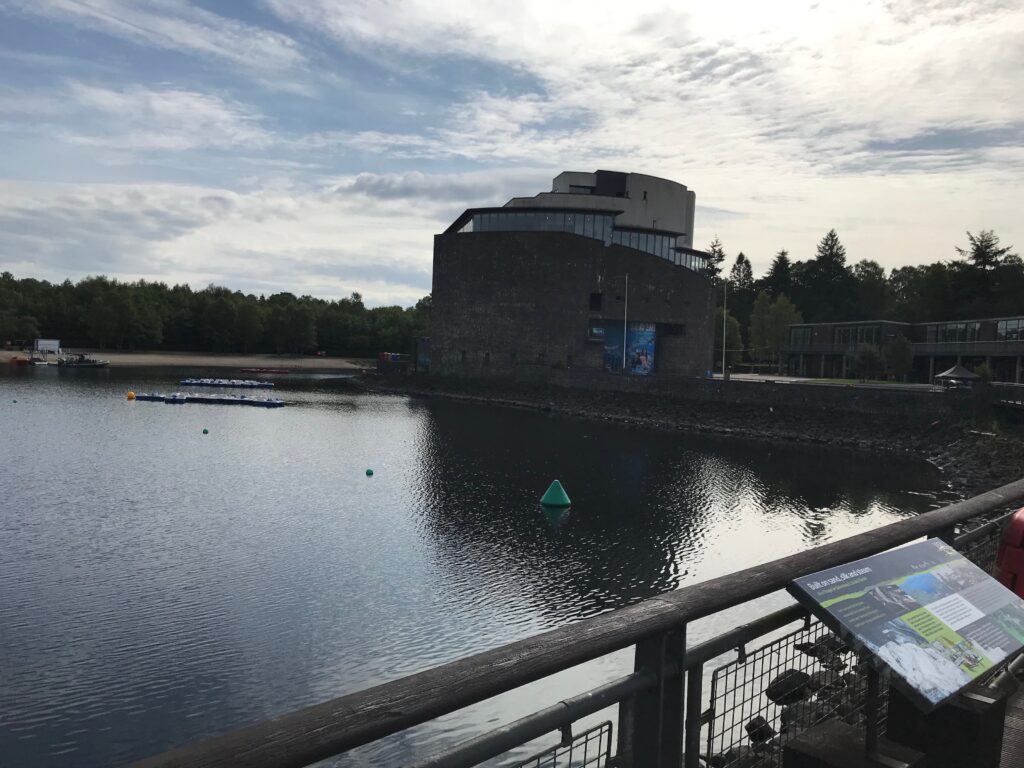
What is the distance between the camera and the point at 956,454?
46250 millimetres

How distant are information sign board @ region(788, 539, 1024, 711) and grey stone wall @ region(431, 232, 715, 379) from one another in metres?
75.8

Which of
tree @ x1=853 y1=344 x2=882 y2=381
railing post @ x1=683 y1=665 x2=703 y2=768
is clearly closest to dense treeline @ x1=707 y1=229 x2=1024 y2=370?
tree @ x1=853 y1=344 x2=882 y2=381

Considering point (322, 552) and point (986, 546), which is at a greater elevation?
point (986, 546)

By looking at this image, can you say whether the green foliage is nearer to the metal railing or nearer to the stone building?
the stone building

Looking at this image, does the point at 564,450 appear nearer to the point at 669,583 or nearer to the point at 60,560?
the point at 669,583

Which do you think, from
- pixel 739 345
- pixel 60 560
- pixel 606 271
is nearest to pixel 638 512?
pixel 60 560

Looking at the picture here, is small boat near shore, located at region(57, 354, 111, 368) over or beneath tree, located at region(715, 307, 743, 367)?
beneath

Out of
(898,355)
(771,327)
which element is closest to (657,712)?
(898,355)

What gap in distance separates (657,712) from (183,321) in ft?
500

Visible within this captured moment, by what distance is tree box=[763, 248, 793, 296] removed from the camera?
13325 centimetres

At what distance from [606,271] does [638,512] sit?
56237 millimetres

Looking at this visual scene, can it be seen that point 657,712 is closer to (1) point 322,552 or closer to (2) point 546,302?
(1) point 322,552

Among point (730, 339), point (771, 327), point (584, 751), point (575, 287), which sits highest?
point (575, 287)

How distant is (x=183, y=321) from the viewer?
143 metres
